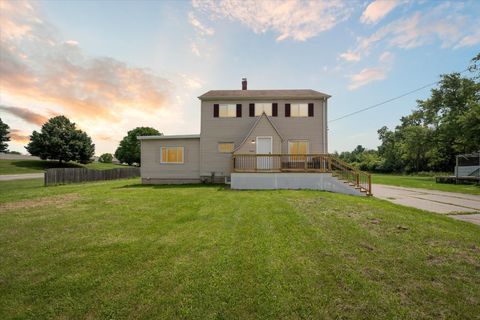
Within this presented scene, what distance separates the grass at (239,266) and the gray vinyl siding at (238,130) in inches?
348

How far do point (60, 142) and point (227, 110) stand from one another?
40.8 meters

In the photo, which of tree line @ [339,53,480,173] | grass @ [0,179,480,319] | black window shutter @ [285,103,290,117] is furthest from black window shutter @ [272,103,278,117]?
tree line @ [339,53,480,173]

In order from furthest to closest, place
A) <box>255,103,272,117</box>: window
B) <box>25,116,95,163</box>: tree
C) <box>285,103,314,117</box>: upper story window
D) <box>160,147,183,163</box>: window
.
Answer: <box>25,116,95,163</box>: tree, <box>160,147,183,163</box>: window, <box>255,103,272,117</box>: window, <box>285,103,314,117</box>: upper story window

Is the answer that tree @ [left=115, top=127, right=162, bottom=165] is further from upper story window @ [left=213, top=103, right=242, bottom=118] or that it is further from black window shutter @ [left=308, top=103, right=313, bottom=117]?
black window shutter @ [left=308, top=103, right=313, bottom=117]

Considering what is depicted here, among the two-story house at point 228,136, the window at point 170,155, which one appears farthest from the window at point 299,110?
the window at point 170,155

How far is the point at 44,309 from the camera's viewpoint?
265 centimetres

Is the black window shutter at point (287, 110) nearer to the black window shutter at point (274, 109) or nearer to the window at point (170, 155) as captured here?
the black window shutter at point (274, 109)

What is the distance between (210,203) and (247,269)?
505 centimetres

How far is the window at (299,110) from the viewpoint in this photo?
50.8 ft

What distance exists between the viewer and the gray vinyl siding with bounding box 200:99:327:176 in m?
15.3

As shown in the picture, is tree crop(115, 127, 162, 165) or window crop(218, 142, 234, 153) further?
tree crop(115, 127, 162, 165)

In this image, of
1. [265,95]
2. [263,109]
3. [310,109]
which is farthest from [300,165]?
[265,95]

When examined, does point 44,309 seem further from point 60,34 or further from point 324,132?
point 324,132

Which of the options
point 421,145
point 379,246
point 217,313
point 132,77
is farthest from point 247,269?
point 421,145
